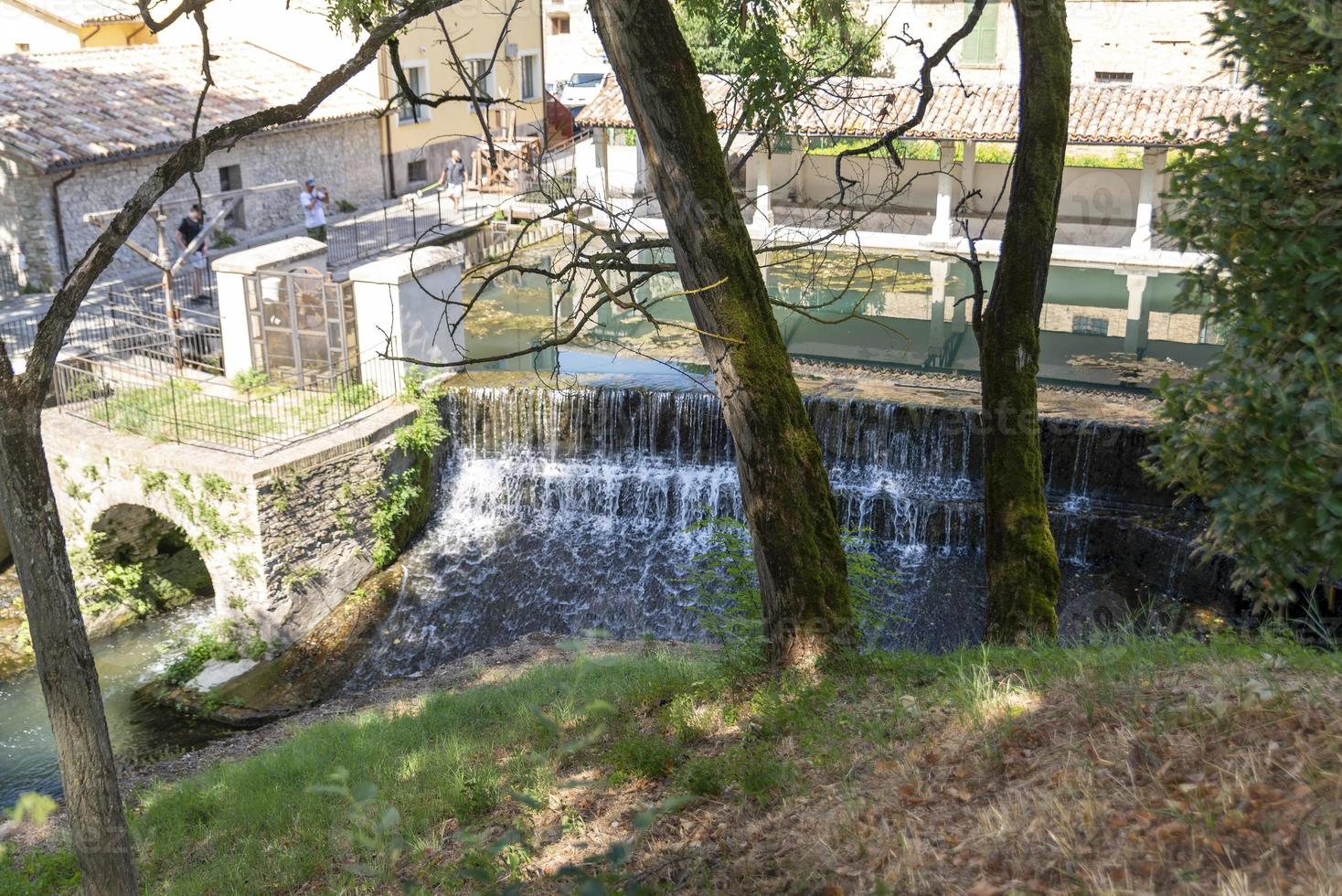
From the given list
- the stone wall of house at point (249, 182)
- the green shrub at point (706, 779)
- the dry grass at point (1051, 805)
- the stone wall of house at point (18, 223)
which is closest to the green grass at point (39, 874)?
the dry grass at point (1051, 805)

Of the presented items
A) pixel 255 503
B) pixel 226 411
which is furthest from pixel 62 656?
pixel 226 411

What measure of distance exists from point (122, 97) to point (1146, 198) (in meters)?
18.2

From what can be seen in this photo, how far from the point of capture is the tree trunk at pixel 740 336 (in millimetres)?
5359

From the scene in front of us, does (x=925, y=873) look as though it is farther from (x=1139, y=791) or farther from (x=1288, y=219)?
(x=1288, y=219)

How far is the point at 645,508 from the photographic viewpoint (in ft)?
45.7

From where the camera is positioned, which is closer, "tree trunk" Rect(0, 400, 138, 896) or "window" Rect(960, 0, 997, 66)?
"tree trunk" Rect(0, 400, 138, 896)

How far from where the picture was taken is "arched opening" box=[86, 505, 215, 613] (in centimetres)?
1280

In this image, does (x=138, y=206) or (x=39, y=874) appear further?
(x=39, y=874)

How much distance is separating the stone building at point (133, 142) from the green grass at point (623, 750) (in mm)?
13579

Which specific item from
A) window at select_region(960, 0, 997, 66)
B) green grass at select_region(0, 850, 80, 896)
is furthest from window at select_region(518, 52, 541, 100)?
green grass at select_region(0, 850, 80, 896)

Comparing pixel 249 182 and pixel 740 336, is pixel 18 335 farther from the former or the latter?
pixel 740 336

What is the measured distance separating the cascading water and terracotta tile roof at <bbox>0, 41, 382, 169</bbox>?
344 inches

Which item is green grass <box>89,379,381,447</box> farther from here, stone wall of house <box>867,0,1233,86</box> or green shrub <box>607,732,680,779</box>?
stone wall of house <box>867,0,1233,86</box>

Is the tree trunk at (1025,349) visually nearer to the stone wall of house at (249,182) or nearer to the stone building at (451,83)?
the stone wall of house at (249,182)
